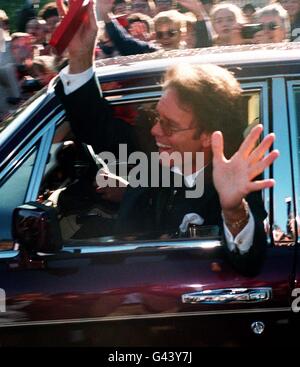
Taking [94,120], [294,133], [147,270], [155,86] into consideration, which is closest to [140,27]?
[94,120]

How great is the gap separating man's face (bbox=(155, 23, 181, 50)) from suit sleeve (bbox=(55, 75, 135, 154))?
2147 millimetres

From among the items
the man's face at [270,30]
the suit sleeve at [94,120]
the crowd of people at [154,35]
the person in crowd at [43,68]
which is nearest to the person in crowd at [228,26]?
the crowd of people at [154,35]

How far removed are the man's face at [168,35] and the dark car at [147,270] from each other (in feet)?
7.84

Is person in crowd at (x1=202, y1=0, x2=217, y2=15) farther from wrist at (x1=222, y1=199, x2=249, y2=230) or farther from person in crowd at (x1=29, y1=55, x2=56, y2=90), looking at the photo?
wrist at (x1=222, y1=199, x2=249, y2=230)

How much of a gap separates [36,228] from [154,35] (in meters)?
3.04

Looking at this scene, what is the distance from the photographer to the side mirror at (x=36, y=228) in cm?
245

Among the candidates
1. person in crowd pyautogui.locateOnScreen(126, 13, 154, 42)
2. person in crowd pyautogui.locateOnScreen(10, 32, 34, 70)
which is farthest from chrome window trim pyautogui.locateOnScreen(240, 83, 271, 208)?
person in crowd pyautogui.locateOnScreen(10, 32, 34, 70)

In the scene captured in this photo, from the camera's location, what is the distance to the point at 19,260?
2.62 m

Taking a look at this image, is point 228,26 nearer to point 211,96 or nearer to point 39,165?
point 211,96

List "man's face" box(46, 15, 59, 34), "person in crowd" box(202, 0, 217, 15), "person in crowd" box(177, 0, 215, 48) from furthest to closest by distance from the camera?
"man's face" box(46, 15, 59, 34) < "person in crowd" box(202, 0, 217, 15) < "person in crowd" box(177, 0, 215, 48)

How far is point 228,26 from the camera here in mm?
5215

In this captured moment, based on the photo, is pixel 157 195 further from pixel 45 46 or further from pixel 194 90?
pixel 45 46

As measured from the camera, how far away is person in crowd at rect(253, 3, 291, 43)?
4.90 metres
